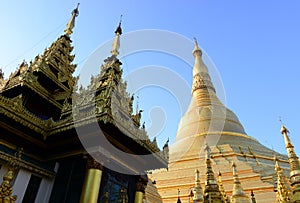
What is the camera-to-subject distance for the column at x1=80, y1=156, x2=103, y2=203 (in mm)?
6852

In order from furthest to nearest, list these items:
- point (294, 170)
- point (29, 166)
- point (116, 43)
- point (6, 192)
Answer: point (116, 43), point (29, 166), point (294, 170), point (6, 192)

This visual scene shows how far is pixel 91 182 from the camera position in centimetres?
708

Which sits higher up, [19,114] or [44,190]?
[19,114]

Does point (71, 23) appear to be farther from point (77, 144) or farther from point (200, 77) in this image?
point (200, 77)

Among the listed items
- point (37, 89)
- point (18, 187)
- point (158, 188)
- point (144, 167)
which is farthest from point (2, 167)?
point (158, 188)

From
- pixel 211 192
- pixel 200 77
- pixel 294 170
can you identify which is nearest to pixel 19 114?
pixel 211 192

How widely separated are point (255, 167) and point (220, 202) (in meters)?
16.2

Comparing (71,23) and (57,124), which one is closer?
(57,124)

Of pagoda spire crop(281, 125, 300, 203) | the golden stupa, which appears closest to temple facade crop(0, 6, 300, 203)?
pagoda spire crop(281, 125, 300, 203)

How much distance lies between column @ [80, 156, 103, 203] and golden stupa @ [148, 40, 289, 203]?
23.3ft

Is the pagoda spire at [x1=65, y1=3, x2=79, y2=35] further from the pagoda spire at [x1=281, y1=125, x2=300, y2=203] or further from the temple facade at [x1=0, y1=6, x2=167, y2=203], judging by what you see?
the pagoda spire at [x1=281, y1=125, x2=300, y2=203]

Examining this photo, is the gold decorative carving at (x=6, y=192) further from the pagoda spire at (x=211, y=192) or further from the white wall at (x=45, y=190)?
the pagoda spire at (x=211, y=192)

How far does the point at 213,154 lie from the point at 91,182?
18601mm

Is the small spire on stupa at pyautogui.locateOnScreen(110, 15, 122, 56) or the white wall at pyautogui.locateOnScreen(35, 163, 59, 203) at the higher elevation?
the small spire on stupa at pyautogui.locateOnScreen(110, 15, 122, 56)
